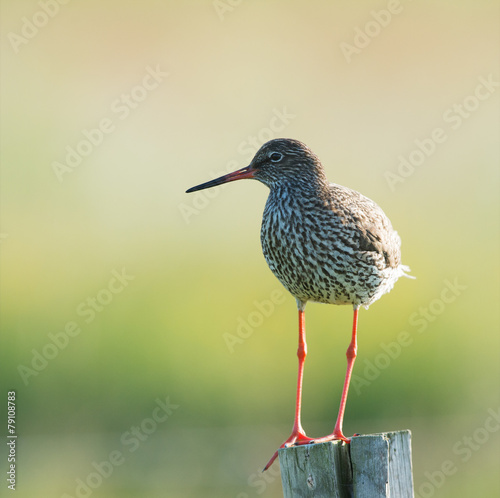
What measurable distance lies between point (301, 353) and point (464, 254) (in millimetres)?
6982

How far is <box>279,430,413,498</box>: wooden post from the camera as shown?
4.65m

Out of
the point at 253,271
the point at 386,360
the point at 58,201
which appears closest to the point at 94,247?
the point at 58,201

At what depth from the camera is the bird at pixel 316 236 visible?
644 centimetres

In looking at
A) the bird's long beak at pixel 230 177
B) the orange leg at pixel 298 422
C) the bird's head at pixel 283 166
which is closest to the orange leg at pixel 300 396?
the orange leg at pixel 298 422

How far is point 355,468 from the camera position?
15.5ft

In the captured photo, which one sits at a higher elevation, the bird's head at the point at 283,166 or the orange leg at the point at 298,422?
the bird's head at the point at 283,166

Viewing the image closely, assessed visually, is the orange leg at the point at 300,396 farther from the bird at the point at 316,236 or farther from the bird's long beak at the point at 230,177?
the bird's long beak at the point at 230,177

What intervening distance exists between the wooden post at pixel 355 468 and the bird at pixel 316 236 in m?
1.45

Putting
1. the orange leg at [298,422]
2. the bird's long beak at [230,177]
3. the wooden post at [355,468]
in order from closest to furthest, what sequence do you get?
the wooden post at [355,468] < the orange leg at [298,422] < the bird's long beak at [230,177]

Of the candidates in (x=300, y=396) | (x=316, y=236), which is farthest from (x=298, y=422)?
(x=316, y=236)

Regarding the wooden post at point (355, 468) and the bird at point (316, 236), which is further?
the bird at point (316, 236)

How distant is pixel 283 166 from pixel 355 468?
9.27 feet

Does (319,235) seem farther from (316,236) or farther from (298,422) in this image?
(298,422)

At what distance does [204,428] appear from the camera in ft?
34.1
